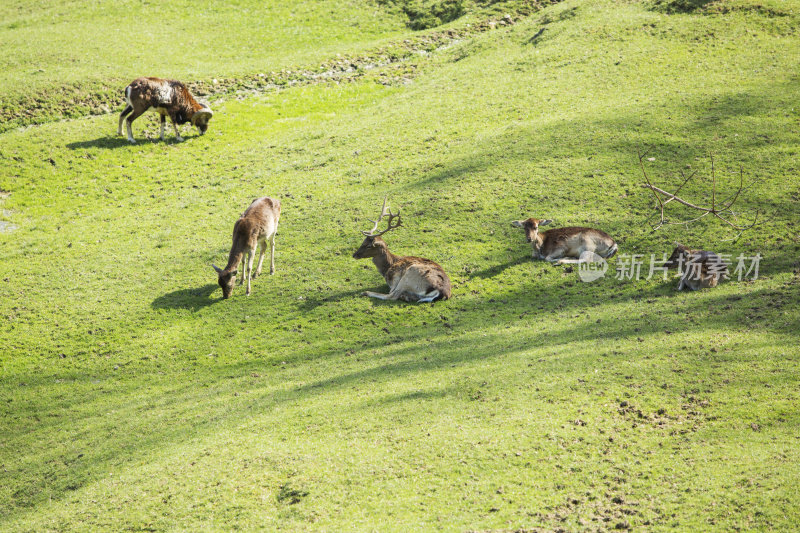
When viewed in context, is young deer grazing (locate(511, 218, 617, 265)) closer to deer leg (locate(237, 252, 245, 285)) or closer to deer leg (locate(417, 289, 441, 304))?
deer leg (locate(417, 289, 441, 304))

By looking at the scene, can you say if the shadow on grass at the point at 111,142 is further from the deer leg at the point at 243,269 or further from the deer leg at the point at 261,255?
the deer leg at the point at 243,269

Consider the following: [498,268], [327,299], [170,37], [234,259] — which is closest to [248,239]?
[234,259]

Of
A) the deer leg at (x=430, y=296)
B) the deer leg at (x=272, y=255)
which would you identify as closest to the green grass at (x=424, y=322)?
the deer leg at (x=430, y=296)

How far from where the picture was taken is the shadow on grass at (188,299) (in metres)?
13.4

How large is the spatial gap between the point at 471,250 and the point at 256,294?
14.9ft

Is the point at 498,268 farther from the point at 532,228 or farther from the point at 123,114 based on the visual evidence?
the point at 123,114

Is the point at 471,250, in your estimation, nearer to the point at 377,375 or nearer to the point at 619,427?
the point at 377,375

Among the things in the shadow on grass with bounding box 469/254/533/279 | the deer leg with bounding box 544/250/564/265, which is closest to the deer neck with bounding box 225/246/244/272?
the shadow on grass with bounding box 469/254/533/279

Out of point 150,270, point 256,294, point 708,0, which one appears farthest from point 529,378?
point 708,0

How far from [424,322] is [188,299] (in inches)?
193

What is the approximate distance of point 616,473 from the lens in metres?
7.38

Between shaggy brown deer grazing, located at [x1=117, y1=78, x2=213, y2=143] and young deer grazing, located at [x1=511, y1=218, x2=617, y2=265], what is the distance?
13.1m

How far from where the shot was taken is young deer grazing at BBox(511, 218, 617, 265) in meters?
13.4

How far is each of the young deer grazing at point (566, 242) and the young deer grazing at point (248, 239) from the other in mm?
5270
